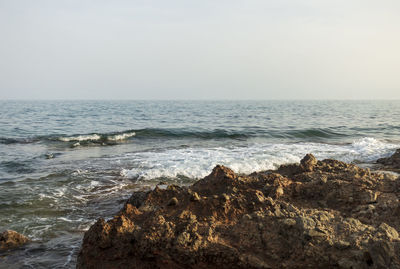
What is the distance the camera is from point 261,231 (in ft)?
9.76

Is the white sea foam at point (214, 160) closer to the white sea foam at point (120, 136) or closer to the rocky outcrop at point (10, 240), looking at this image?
the rocky outcrop at point (10, 240)

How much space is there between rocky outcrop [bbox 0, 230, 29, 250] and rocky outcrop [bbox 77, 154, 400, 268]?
1.64m

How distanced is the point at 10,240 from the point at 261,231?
11.1 ft

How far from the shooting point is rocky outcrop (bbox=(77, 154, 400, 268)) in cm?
271

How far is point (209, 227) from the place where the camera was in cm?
310

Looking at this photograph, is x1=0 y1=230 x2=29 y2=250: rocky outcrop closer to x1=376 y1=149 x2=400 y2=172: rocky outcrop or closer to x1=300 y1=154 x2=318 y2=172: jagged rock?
x1=300 y1=154 x2=318 y2=172: jagged rock

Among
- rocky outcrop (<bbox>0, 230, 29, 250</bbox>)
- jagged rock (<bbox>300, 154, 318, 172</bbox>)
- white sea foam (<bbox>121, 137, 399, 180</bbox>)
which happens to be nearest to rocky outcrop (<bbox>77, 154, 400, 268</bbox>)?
jagged rock (<bbox>300, 154, 318, 172</bbox>)

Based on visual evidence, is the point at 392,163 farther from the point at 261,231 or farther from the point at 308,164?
the point at 261,231

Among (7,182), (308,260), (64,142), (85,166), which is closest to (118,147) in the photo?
(64,142)

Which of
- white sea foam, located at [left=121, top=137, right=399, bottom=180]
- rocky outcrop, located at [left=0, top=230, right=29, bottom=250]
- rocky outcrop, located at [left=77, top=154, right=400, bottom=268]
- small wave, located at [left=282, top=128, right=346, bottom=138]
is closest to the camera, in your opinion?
rocky outcrop, located at [left=77, top=154, right=400, bottom=268]

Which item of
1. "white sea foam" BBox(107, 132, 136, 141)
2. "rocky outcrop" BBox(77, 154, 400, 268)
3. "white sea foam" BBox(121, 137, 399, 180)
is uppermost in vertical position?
"rocky outcrop" BBox(77, 154, 400, 268)

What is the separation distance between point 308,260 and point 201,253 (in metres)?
0.91

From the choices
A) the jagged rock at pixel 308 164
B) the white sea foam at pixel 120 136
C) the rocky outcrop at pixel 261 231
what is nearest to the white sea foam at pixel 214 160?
the jagged rock at pixel 308 164

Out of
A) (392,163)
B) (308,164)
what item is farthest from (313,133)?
(308,164)
